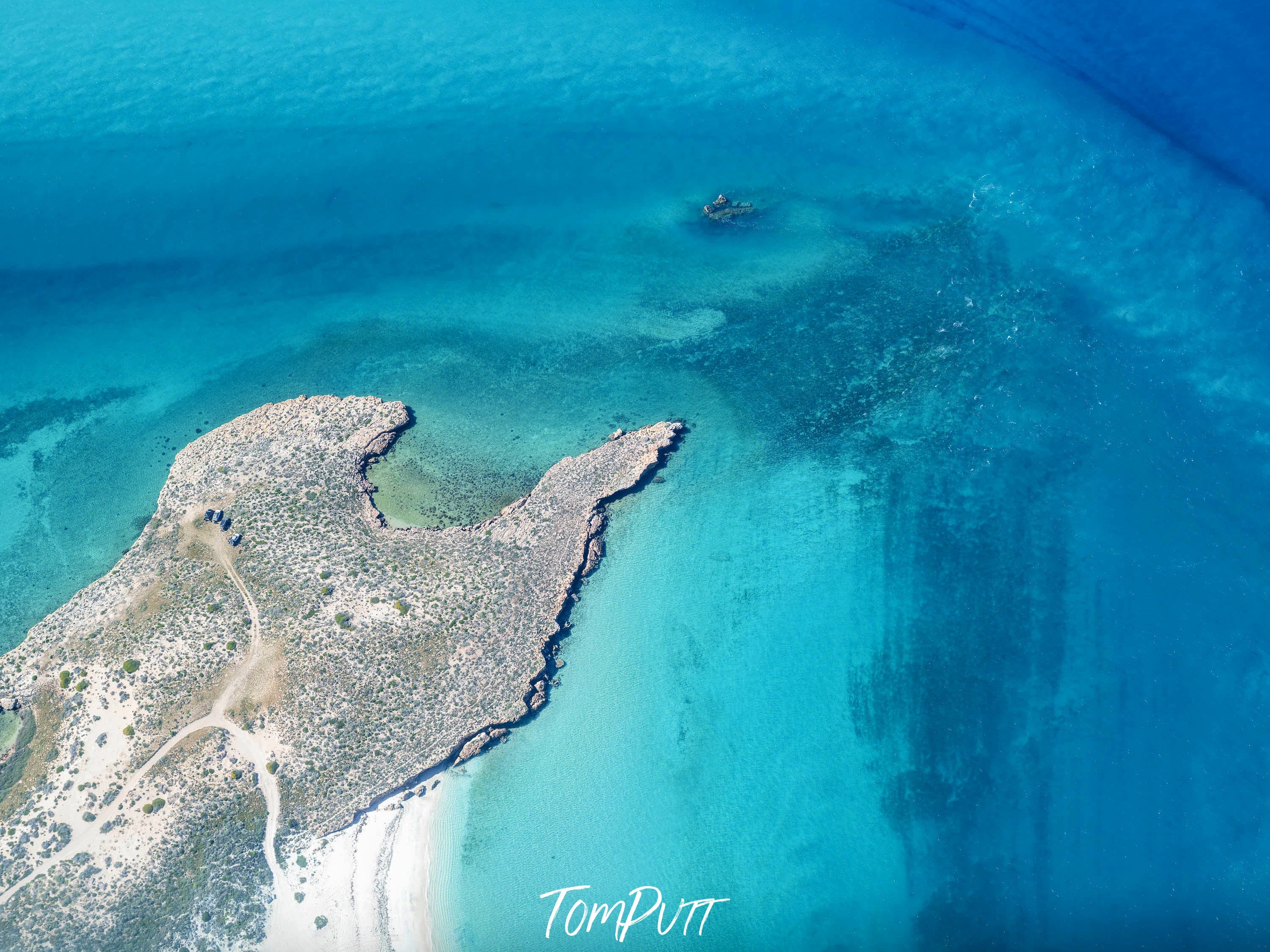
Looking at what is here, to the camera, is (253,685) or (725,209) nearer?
(253,685)

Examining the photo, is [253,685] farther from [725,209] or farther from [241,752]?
[725,209]

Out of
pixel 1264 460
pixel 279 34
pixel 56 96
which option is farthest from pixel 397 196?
pixel 1264 460

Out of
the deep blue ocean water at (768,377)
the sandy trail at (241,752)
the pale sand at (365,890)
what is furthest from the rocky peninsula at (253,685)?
the deep blue ocean water at (768,377)
